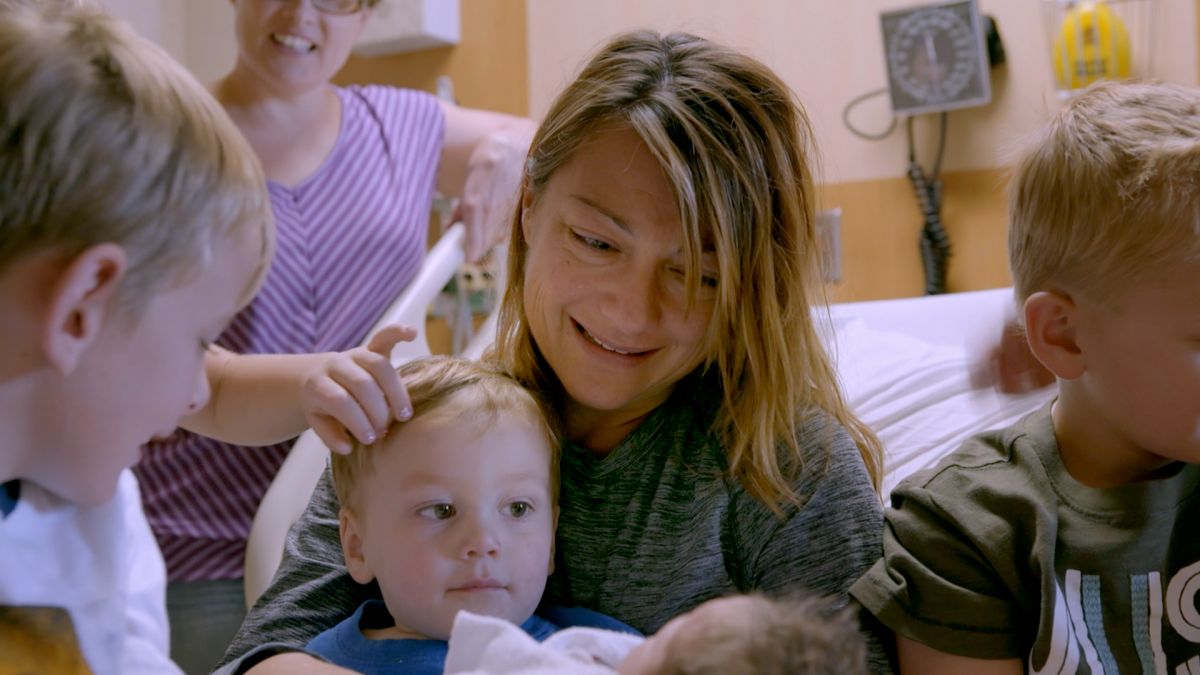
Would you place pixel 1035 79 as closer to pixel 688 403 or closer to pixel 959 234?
pixel 959 234

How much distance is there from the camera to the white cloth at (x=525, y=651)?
91 cm

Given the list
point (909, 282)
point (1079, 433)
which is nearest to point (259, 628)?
point (1079, 433)

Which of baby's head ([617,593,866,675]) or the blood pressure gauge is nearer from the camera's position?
baby's head ([617,593,866,675])

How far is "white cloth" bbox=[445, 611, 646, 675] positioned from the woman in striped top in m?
1.19

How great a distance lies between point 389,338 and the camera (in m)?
1.28

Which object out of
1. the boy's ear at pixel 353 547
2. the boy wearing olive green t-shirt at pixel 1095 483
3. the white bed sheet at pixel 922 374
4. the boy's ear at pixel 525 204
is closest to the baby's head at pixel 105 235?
the boy's ear at pixel 353 547

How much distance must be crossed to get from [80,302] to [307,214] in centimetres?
145

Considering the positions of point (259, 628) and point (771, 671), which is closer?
point (771, 671)

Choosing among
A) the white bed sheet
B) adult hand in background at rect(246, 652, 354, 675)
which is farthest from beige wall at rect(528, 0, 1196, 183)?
adult hand in background at rect(246, 652, 354, 675)

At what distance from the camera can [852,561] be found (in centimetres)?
122

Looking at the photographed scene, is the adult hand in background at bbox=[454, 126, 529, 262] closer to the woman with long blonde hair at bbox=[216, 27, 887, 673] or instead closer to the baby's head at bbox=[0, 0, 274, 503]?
the woman with long blonde hair at bbox=[216, 27, 887, 673]

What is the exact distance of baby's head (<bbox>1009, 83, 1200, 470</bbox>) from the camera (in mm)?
1175

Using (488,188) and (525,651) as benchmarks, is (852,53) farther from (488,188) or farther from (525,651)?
(525,651)

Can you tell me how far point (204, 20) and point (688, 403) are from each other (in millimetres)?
3345
